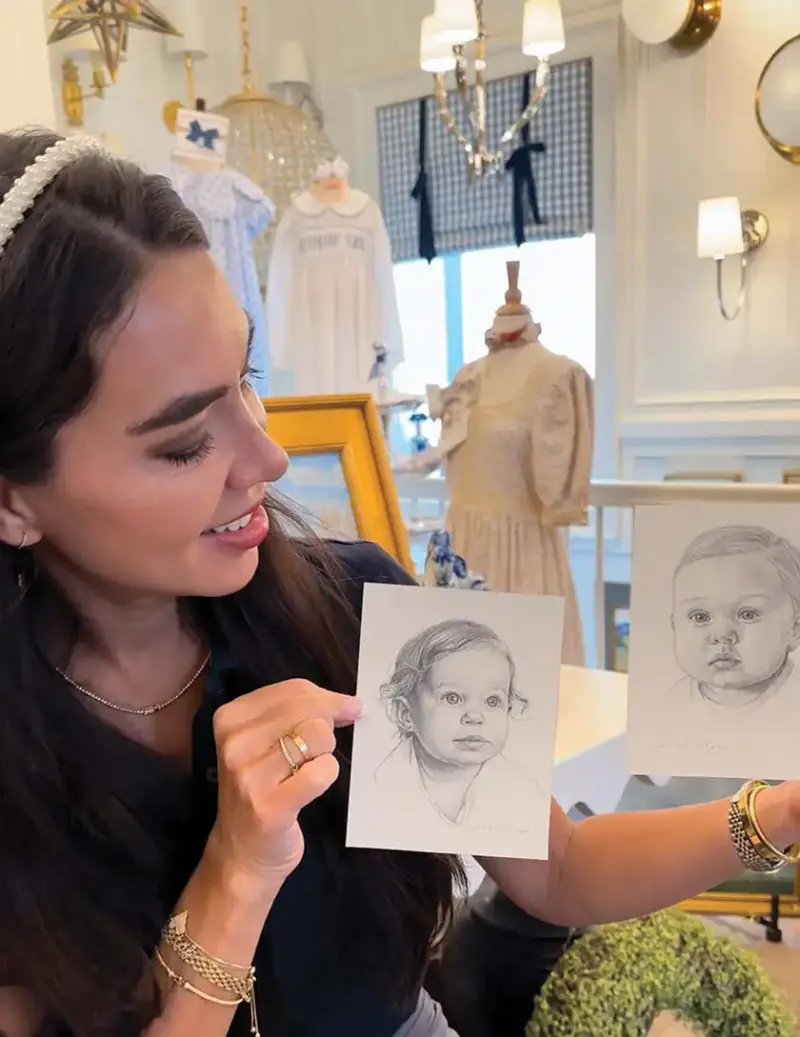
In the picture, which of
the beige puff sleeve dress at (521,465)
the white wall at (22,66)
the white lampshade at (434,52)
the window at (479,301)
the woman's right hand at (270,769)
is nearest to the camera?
the woman's right hand at (270,769)

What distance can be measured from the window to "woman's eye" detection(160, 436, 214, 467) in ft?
9.38

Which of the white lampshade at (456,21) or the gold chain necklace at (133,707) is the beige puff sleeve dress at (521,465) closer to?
the white lampshade at (456,21)

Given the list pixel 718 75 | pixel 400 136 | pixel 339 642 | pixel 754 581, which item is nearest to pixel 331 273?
pixel 400 136

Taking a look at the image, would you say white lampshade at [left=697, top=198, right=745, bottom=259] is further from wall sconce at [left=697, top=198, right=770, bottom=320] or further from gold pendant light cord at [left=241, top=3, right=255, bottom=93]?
gold pendant light cord at [left=241, top=3, right=255, bottom=93]

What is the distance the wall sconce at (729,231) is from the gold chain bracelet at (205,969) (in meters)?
2.76

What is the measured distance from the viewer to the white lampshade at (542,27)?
2.64 meters

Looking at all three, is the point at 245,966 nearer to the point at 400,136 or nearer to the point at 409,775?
the point at 409,775

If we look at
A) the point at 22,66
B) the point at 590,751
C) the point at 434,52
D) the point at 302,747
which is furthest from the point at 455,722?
the point at 434,52

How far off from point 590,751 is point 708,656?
0.73 meters

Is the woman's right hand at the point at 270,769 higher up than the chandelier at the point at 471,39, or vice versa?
the chandelier at the point at 471,39

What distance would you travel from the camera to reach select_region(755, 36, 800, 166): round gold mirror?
2.80m

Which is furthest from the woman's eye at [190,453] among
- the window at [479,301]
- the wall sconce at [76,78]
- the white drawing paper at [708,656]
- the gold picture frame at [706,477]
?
the window at [479,301]

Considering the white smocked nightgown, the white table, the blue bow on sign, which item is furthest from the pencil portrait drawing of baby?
the white smocked nightgown

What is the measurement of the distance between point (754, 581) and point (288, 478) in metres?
0.97
